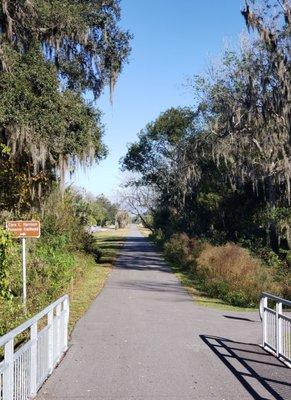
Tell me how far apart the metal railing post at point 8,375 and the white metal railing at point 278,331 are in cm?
480

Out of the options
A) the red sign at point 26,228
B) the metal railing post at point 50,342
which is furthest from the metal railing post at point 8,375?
the red sign at point 26,228

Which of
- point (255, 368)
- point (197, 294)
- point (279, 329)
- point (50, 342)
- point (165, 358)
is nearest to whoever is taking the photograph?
point (50, 342)

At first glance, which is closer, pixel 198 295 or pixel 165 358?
pixel 165 358

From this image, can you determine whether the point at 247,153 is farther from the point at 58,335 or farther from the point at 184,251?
the point at 58,335

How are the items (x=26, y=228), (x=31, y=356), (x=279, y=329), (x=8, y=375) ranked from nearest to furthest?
1. (x=8, y=375)
2. (x=31, y=356)
3. (x=279, y=329)
4. (x=26, y=228)

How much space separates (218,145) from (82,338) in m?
23.9

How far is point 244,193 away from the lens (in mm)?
35781

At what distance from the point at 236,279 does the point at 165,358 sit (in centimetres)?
1180

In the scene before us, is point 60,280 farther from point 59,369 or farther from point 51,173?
point 59,369

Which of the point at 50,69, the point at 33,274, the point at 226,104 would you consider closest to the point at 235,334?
the point at 33,274

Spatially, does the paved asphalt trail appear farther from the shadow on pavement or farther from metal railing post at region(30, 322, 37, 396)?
metal railing post at region(30, 322, 37, 396)

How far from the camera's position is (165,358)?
9172 mm

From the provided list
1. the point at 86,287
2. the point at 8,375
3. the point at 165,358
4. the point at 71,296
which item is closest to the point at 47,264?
the point at 71,296

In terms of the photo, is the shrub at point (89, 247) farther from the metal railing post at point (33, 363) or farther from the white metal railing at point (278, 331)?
the metal railing post at point (33, 363)
